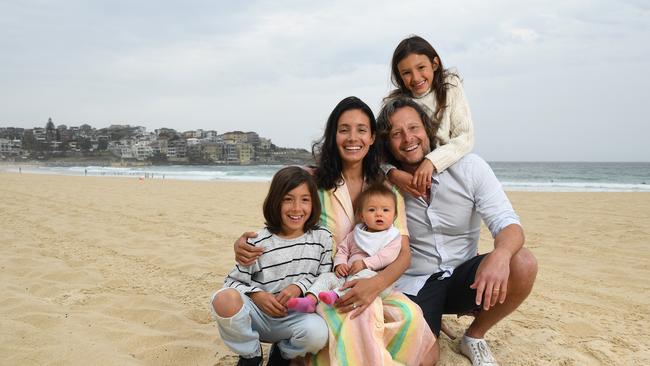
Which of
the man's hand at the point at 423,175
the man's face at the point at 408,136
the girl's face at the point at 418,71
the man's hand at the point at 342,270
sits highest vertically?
the girl's face at the point at 418,71

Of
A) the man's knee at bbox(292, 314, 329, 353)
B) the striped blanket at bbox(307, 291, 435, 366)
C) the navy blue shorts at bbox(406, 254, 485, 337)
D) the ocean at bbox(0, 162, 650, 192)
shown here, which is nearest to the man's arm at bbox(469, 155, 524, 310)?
the navy blue shorts at bbox(406, 254, 485, 337)

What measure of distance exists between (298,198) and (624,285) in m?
3.36

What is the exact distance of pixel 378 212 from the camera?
2488mm

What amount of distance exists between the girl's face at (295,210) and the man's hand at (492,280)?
3.12ft

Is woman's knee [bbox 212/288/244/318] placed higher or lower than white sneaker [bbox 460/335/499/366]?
higher

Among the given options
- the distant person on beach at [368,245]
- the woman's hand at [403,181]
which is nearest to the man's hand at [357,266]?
the distant person on beach at [368,245]

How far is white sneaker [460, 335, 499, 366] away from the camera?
100 inches

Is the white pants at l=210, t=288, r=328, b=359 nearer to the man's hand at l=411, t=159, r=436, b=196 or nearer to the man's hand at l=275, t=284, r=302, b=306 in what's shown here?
the man's hand at l=275, t=284, r=302, b=306

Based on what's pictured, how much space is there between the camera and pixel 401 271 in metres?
2.43

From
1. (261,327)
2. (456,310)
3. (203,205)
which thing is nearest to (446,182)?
Answer: (456,310)

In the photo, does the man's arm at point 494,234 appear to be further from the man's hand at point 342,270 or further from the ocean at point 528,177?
the ocean at point 528,177

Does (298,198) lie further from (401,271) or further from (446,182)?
(446,182)

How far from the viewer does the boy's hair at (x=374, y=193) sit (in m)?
2.54

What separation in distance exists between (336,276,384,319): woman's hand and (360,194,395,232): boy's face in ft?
1.15
